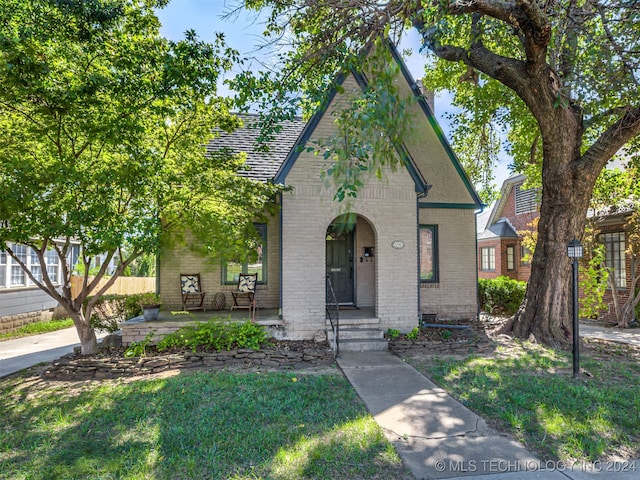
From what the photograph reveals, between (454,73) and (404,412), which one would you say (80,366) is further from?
(454,73)

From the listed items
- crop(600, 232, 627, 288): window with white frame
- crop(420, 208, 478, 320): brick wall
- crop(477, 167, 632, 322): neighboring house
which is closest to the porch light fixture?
crop(420, 208, 478, 320): brick wall

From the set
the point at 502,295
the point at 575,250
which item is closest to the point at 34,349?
the point at 575,250

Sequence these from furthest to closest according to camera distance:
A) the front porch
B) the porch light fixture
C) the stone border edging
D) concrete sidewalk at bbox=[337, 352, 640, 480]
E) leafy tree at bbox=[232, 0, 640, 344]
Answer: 1. the front porch
2. leafy tree at bbox=[232, 0, 640, 344]
3. the stone border edging
4. the porch light fixture
5. concrete sidewalk at bbox=[337, 352, 640, 480]

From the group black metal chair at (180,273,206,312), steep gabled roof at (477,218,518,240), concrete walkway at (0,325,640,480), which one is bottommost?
concrete walkway at (0,325,640,480)

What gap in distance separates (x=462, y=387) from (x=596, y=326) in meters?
9.01

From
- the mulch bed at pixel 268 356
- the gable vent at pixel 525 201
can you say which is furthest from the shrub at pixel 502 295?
the gable vent at pixel 525 201

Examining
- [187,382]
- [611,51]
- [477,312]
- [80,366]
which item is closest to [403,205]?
[477,312]

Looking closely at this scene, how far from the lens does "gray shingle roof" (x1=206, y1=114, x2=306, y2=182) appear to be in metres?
10.5

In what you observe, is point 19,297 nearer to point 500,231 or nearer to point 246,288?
point 246,288

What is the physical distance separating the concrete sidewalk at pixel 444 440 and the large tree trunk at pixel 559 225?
4.00 m

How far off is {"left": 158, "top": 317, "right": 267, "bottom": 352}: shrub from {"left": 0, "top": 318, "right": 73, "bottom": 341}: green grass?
265 inches

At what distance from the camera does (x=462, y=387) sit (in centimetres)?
538

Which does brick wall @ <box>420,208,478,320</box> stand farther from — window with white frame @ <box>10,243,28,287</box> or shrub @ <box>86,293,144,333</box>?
window with white frame @ <box>10,243,28,287</box>

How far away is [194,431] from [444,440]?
2667 millimetres
